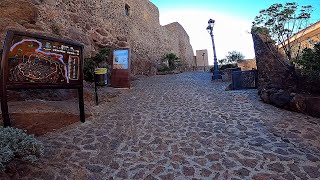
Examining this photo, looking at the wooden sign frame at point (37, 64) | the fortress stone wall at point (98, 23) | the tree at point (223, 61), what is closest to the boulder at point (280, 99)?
the wooden sign frame at point (37, 64)

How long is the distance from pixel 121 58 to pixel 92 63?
1219 mm

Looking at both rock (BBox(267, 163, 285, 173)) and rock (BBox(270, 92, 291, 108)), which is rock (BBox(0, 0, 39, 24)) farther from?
rock (BBox(270, 92, 291, 108))

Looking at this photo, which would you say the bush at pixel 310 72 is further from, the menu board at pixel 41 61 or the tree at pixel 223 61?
the tree at pixel 223 61

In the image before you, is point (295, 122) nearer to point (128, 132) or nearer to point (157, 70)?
point (128, 132)

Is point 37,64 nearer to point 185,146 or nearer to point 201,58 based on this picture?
point 185,146

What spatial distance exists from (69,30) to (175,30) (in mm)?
18468

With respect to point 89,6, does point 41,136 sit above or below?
below

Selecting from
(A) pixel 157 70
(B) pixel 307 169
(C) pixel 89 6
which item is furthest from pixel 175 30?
(B) pixel 307 169

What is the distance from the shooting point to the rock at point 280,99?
18.0 ft

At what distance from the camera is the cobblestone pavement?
2.96 meters

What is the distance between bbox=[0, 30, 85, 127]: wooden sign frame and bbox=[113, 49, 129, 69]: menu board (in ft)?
12.0

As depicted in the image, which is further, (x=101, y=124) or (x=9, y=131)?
(x=101, y=124)

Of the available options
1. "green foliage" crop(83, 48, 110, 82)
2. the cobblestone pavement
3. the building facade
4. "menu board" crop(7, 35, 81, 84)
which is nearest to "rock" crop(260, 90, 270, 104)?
the cobblestone pavement

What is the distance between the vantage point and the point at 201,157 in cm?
338
